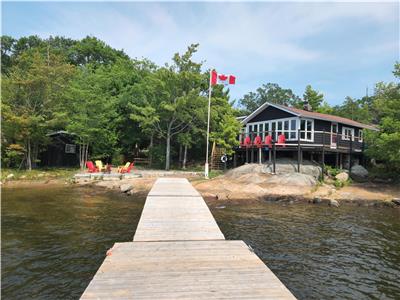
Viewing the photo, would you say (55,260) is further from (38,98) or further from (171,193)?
(38,98)

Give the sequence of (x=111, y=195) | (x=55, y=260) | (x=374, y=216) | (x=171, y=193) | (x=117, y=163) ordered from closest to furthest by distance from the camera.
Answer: (x=55, y=260)
(x=171, y=193)
(x=374, y=216)
(x=111, y=195)
(x=117, y=163)

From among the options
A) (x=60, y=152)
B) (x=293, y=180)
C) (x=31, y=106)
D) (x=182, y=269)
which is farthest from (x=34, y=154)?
(x=182, y=269)

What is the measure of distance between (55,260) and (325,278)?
597 cm

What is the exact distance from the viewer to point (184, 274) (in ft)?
14.3

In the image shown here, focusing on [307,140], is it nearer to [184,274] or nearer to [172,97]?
[172,97]

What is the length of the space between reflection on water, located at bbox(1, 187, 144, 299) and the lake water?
20mm

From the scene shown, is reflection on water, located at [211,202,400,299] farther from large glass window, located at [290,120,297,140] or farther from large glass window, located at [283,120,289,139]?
large glass window, located at [283,120,289,139]

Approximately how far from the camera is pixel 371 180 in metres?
20.7

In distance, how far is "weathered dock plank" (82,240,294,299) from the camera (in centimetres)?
371

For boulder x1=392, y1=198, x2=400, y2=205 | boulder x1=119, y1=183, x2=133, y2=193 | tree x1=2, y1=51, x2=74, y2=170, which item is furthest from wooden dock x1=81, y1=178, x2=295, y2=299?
tree x1=2, y1=51, x2=74, y2=170

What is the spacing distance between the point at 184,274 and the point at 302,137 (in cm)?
1967

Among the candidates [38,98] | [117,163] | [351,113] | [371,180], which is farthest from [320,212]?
[351,113]

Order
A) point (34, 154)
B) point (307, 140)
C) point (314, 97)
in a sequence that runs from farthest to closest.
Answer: point (314, 97), point (34, 154), point (307, 140)

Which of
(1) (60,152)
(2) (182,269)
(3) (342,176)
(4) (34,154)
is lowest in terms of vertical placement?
(2) (182,269)
